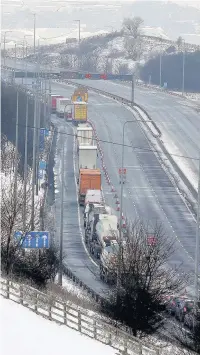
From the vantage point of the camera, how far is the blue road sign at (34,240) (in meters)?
27.9

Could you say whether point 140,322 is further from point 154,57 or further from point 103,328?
point 154,57

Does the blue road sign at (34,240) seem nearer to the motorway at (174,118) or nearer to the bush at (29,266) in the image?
the bush at (29,266)

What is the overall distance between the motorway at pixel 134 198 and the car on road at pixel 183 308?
14.4 feet

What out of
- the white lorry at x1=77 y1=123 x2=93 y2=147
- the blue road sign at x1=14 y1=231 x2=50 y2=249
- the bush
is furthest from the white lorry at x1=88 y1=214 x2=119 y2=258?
the white lorry at x1=77 y1=123 x2=93 y2=147

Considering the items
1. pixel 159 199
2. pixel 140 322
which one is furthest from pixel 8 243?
pixel 159 199

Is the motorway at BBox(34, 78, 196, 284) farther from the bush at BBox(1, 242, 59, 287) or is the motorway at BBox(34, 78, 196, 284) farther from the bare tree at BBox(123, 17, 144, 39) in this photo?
the bare tree at BBox(123, 17, 144, 39)

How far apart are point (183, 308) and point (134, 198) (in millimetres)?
21596

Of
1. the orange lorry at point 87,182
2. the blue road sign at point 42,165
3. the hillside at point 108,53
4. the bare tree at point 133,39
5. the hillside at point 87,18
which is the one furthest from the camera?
the hillside at point 87,18

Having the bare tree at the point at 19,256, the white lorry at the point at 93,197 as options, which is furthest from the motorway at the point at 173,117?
the bare tree at the point at 19,256

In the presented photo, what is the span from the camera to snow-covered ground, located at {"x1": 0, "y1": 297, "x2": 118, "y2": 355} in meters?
18.1

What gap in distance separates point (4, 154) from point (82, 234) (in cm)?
1263

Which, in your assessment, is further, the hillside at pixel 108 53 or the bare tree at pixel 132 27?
the bare tree at pixel 132 27

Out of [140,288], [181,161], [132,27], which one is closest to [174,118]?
[181,161]

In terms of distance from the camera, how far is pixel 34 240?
28219 millimetres
